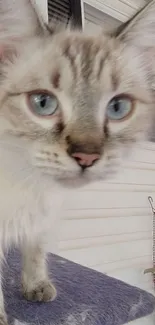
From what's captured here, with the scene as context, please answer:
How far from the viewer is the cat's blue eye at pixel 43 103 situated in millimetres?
574

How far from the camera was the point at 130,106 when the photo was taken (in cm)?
64

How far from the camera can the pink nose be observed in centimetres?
55

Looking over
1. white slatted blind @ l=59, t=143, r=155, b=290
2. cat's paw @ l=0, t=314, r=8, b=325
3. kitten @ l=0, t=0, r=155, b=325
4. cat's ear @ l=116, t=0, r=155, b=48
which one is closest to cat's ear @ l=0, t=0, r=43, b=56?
kitten @ l=0, t=0, r=155, b=325

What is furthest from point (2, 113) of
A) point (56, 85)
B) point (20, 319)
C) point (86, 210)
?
point (86, 210)

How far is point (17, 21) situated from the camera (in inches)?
23.3

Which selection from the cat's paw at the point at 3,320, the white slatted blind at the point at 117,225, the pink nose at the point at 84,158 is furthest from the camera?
the white slatted blind at the point at 117,225

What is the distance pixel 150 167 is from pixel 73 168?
138 centimetres

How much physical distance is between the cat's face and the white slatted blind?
2.97 ft

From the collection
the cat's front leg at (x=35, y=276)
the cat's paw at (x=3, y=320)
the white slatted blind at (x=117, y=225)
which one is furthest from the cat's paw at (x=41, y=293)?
the white slatted blind at (x=117, y=225)

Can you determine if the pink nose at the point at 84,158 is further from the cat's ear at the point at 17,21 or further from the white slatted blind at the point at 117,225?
the white slatted blind at the point at 117,225

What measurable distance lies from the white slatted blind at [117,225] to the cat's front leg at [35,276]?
0.63 metres

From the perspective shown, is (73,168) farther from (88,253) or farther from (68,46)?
(88,253)

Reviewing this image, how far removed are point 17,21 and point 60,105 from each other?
0.41ft

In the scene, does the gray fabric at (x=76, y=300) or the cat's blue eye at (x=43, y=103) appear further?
the gray fabric at (x=76, y=300)
